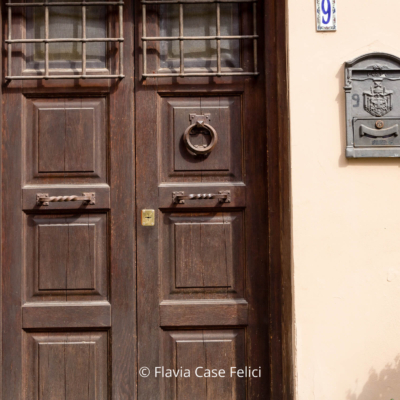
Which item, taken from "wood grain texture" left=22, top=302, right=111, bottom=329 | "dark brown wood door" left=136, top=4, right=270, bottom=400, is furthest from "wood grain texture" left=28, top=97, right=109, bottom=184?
"wood grain texture" left=22, top=302, right=111, bottom=329

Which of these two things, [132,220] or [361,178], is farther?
[132,220]

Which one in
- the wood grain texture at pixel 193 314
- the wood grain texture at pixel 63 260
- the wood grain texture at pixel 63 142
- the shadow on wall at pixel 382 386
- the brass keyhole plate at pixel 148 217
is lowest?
the shadow on wall at pixel 382 386

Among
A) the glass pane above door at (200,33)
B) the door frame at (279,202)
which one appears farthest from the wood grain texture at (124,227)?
the door frame at (279,202)

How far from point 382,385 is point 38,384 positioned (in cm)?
193

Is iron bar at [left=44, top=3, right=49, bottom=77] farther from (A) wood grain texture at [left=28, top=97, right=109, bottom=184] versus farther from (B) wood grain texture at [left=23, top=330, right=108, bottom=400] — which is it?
(B) wood grain texture at [left=23, top=330, right=108, bottom=400]

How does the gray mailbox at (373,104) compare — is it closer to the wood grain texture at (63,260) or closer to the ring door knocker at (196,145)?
the ring door knocker at (196,145)

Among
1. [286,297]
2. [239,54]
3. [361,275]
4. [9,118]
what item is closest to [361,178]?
A: [361,275]

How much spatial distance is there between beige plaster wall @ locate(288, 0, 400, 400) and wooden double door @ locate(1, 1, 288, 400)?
0.84ft

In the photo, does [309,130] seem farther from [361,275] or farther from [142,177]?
[142,177]

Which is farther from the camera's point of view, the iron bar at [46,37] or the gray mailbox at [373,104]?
the iron bar at [46,37]

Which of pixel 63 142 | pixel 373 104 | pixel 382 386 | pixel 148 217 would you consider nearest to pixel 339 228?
pixel 373 104

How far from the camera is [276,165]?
242 cm

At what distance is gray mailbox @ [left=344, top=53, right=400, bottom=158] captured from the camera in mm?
2270

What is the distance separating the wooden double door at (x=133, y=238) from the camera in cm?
241
